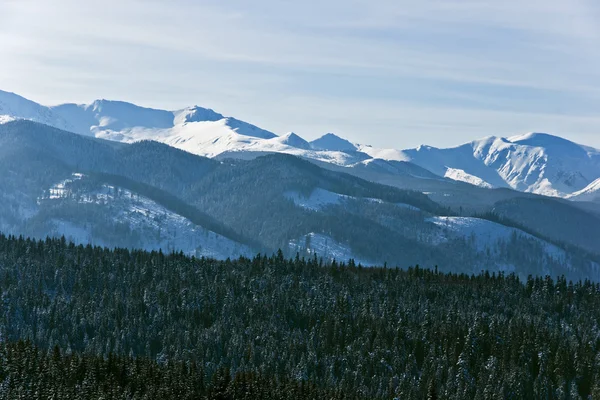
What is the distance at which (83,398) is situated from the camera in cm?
19750

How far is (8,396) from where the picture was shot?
194 metres

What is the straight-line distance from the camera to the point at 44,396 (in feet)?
650

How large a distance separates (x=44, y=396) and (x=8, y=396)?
7151mm

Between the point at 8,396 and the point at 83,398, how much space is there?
14188 mm

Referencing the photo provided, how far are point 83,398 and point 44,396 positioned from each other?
784cm
